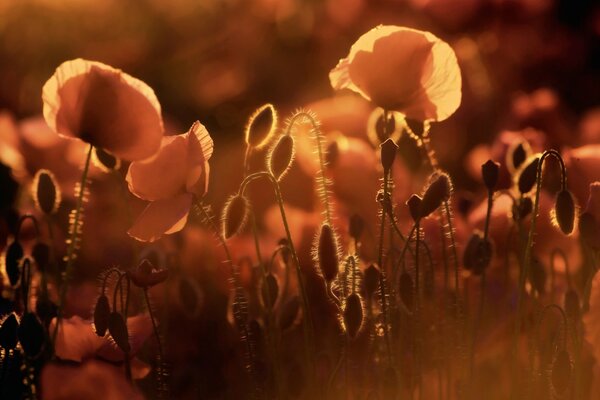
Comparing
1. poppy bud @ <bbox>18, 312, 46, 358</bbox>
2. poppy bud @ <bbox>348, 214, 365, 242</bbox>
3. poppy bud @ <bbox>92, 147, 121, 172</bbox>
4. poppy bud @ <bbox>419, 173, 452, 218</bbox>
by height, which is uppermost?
poppy bud @ <bbox>92, 147, 121, 172</bbox>

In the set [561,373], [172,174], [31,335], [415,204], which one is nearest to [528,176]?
[415,204]

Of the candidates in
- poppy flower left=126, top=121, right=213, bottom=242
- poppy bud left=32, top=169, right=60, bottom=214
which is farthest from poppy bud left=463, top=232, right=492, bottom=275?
poppy bud left=32, top=169, right=60, bottom=214

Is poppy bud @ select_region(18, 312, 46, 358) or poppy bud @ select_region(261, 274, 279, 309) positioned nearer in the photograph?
poppy bud @ select_region(18, 312, 46, 358)

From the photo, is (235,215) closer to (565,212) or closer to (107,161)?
(107,161)

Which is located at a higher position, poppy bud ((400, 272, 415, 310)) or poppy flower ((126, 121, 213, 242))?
poppy flower ((126, 121, 213, 242))

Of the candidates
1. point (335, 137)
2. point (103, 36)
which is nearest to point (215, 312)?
point (335, 137)

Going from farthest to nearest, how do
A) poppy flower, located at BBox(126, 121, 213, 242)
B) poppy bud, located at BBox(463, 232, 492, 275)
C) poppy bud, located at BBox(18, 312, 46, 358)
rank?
poppy bud, located at BBox(463, 232, 492, 275) → poppy flower, located at BBox(126, 121, 213, 242) → poppy bud, located at BBox(18, 312, 46, 358)

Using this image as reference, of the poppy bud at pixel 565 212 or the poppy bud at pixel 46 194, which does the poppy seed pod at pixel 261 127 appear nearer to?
the poppy bud at pixel 46 194

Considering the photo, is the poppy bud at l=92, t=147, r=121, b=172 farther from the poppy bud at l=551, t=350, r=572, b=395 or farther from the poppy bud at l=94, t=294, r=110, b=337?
the poppy bud at l=551, t=350, r=572, b=395
